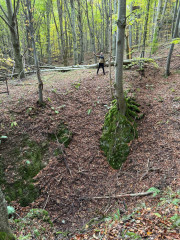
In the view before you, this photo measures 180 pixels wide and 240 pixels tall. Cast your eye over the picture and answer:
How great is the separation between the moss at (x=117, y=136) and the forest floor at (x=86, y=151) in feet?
0.70

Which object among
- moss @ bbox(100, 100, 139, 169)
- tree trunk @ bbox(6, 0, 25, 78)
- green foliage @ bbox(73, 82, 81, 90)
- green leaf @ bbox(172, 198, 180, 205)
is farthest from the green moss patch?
tree trunk @ bbox(6, 0, 25, 78)

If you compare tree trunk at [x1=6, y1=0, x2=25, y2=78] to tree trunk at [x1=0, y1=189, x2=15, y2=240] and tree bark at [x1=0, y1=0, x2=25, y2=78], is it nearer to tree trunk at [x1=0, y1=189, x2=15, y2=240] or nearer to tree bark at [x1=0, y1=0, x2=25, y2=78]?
tree bark at [x1=0, y1=0, x2=25, y2=78]

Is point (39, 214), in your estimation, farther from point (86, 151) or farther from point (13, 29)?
point (13, 29)

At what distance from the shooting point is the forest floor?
4328mm

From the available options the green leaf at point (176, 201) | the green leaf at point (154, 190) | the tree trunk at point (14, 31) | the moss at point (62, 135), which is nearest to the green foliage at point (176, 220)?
the green leaf at point (176, 201)

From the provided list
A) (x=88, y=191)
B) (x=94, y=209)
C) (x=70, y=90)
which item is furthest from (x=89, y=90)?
(x=94, y=209)

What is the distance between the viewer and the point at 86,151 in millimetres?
5832

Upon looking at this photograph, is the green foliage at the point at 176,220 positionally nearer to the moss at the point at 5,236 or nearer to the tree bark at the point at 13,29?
the moss at the point at 5,236

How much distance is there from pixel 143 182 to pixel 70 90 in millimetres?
5922

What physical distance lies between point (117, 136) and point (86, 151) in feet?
4.51

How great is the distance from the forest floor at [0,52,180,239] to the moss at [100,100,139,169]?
0.21 meters

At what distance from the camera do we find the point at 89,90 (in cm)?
881

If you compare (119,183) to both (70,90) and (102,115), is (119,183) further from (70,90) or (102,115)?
(70,90)

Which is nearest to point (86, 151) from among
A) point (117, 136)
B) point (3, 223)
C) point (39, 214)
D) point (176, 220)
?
point (117, 136)
